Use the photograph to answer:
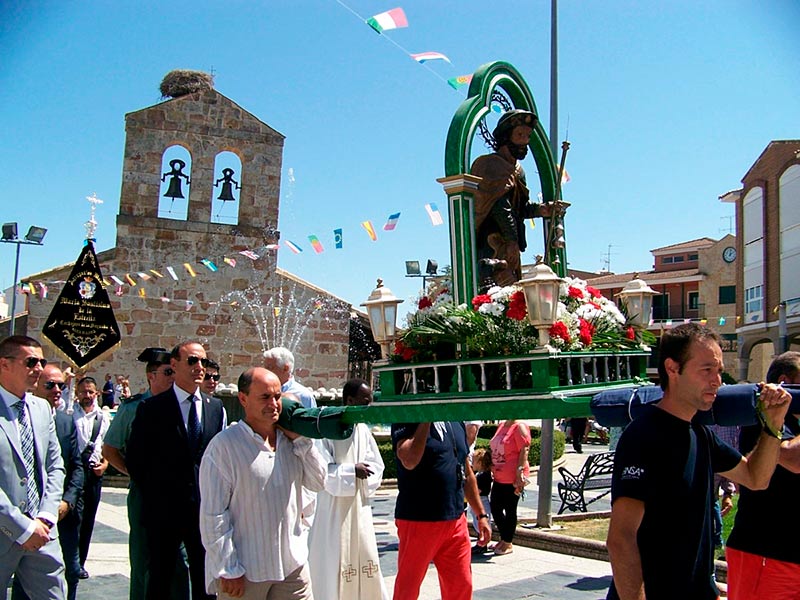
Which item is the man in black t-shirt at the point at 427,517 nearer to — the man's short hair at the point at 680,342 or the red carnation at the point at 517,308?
the red carnation at the point at 517,308

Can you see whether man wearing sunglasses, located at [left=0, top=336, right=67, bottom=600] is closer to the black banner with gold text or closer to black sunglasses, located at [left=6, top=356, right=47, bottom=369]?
black sunglasses, located at [left=6, top=356, right=47, bottom=369]

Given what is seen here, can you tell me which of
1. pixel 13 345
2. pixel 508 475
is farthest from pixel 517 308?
pixel 508 475

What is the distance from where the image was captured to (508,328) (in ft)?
13.3

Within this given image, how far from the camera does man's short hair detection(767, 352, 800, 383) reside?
423 centimetres

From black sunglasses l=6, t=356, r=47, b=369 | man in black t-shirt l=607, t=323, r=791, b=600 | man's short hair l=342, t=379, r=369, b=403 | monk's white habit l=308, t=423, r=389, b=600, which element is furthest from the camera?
man's short hair l=342, t=379, r=369, b=403

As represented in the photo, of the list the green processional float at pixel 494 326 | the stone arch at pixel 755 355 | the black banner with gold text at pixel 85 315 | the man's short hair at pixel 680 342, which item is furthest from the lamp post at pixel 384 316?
the stone arch at pixel 755 355

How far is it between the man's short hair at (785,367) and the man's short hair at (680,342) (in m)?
1.38

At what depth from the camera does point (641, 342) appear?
4836mm

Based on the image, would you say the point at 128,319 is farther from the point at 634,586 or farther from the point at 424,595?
the point at 634,586

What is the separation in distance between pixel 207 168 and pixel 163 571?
16.2 meters

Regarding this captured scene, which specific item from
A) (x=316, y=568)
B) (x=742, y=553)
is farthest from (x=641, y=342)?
(x=316, y=568)

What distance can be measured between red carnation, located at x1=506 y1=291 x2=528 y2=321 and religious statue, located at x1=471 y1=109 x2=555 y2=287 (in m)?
1.91

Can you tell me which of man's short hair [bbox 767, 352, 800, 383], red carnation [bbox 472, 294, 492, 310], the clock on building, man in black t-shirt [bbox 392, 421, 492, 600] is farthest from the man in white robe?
the clock on building

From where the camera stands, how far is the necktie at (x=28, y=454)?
14.6 ft
